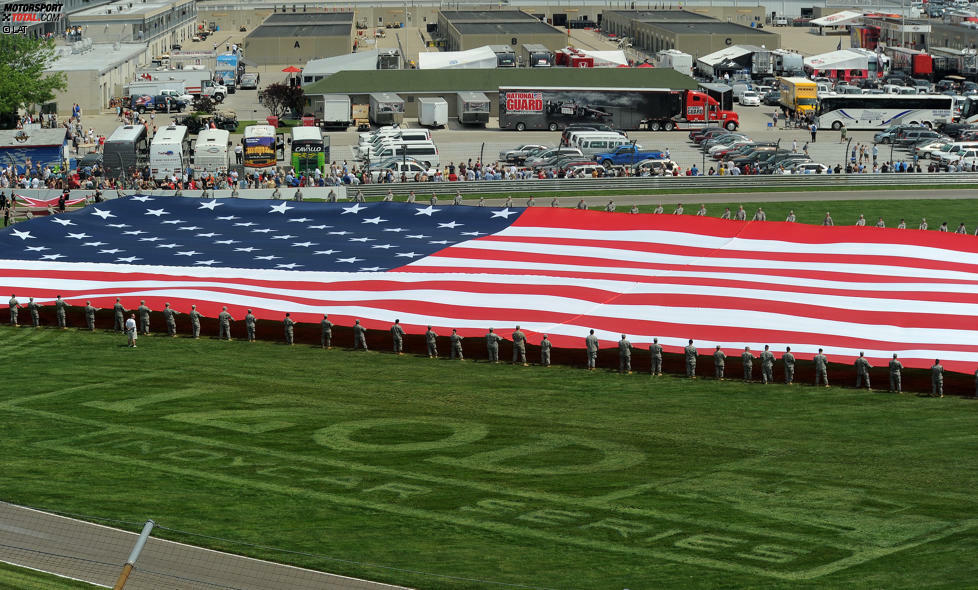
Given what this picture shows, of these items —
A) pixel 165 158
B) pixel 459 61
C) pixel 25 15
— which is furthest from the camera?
pixel 25 15

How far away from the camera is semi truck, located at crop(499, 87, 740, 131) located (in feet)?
240

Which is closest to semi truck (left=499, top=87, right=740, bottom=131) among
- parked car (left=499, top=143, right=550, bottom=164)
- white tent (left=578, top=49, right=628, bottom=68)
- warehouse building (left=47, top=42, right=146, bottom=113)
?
parked car (left=499, top=143, right=550, bottom=164)

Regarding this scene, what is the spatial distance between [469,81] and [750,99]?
1845cm

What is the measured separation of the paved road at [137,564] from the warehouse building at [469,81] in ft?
189

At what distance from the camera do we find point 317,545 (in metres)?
19.8

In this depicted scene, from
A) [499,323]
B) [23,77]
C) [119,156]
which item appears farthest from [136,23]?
[499,323]

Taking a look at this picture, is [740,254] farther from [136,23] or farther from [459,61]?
[136,23]

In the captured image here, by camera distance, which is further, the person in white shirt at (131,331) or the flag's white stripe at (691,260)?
the flag's white stripe at (691,260)

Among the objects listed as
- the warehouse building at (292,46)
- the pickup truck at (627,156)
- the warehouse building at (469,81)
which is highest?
the warehouse building at (292,46)

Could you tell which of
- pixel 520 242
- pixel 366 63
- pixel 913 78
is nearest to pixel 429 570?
pixel 520 242

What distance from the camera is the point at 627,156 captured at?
61094 mm

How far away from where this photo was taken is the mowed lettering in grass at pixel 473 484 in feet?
64.4

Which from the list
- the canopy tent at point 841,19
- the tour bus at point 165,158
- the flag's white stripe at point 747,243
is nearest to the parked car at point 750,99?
the tour bus at point 165,158

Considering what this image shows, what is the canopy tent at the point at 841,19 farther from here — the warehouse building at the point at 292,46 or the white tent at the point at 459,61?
the white tent at the point at 459,61
